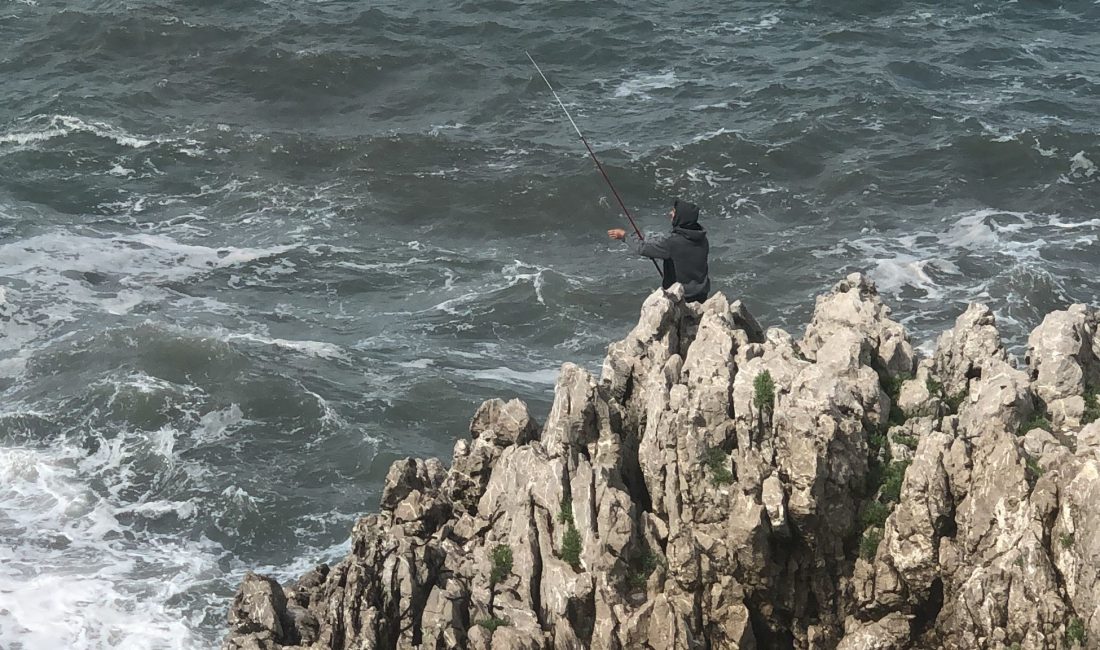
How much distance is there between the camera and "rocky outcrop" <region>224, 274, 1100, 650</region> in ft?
39.4

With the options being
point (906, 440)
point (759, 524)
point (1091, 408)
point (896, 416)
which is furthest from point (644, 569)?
point (1091, 408)

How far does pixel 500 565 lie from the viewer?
1301cm

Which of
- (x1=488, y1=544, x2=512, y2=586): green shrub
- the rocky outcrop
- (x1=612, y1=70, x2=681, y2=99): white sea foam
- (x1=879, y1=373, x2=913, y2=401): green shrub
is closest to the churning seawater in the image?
(x1=612, y1=70, x2=681, y2=99): white sea foam

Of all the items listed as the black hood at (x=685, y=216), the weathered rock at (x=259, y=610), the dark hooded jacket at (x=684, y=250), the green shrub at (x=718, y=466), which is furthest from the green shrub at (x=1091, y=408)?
the weathered rock at (x=259, y=610)

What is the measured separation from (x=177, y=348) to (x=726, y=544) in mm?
14327

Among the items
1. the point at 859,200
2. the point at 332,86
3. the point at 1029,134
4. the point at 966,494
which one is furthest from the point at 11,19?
the point at 966,494

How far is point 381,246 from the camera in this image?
29094mm

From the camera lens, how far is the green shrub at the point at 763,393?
13156mm

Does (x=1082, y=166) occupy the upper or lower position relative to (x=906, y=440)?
lower

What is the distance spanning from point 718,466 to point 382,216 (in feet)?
61.7

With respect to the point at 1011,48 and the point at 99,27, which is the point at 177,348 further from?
the point at 1011,48

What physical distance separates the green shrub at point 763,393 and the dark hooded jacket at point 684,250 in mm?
2980

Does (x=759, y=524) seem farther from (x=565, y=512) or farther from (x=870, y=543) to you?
(x=565, y=512)

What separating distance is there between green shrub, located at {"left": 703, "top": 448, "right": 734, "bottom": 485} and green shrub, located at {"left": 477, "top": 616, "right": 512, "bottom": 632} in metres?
2.40
